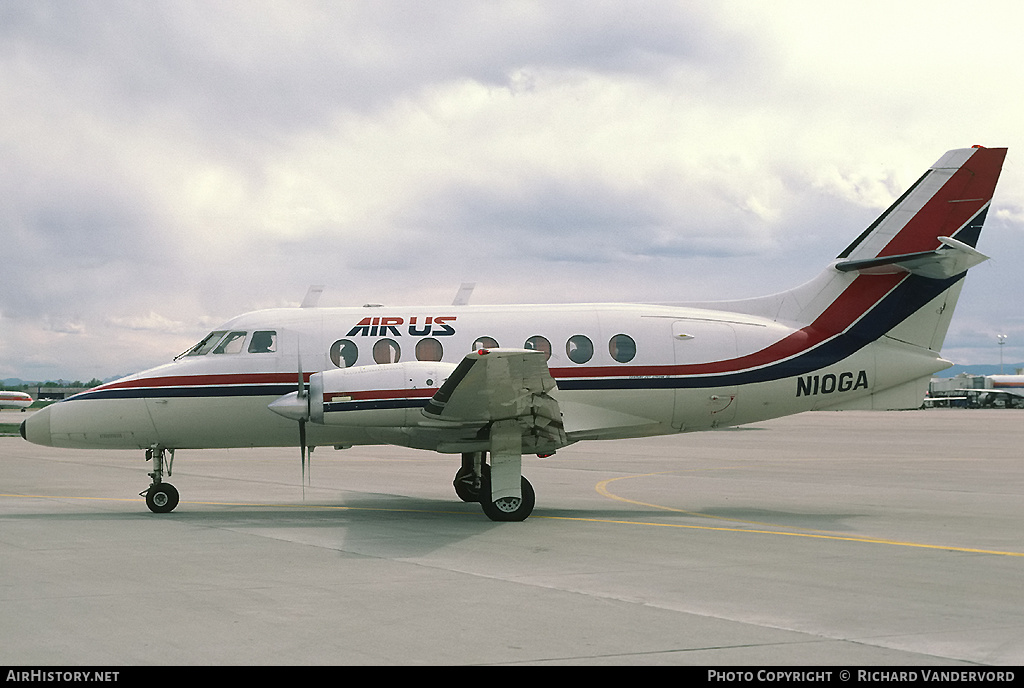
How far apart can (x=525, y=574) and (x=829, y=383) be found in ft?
28.6

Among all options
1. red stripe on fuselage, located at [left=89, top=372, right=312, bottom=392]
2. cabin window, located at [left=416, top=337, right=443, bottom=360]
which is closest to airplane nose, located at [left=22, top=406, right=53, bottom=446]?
red stripe on fuselage, located at [left=89, top=372, right=312, bottom=392]

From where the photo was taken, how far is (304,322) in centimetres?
1744

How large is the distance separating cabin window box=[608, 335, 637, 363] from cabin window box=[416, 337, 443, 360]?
2995mm

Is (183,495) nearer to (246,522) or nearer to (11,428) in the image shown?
(246,522)

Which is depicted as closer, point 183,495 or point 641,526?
point 641,526

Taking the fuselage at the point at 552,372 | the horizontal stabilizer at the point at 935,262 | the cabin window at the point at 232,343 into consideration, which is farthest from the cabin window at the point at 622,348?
the cabin window at the point at 232,343

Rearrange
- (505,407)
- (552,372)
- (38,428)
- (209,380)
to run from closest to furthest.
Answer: (505,407), (552,372), (38,428), (209,380)

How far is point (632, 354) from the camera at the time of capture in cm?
1672

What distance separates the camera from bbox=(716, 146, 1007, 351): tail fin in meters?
17.2

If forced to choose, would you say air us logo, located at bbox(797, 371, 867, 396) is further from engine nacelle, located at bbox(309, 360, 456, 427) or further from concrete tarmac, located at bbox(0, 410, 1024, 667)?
engine nacelle, located at bbox(309, 360, 456, 427)

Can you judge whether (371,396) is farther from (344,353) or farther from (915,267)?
(915,267)

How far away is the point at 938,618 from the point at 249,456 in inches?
1151

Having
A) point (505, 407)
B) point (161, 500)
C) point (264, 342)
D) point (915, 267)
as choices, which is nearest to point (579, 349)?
point (505, 407)
